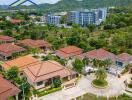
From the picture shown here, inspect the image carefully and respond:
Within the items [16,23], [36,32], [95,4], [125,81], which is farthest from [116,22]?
[95,4]

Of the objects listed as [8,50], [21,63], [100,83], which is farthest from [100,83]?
[8,50]

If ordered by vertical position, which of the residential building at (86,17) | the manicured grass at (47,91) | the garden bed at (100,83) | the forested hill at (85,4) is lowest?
the manicured grass at (47,91)

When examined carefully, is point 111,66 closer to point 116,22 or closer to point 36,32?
point 36,32

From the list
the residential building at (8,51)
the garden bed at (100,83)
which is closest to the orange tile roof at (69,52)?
the residential building at (8,51)

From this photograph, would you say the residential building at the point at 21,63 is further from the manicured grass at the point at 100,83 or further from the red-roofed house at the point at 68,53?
the manicured grass at the point at 100,83

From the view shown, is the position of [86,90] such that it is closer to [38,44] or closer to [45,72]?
[45,72]
